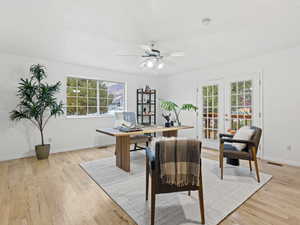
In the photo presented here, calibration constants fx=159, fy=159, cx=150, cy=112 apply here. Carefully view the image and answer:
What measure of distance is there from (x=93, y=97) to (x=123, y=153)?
2593mm

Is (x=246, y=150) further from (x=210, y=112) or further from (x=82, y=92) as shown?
(x=82, y=92)

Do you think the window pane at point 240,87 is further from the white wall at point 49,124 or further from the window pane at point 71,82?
the window pane at point 71,82

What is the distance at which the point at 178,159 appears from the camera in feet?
5.16

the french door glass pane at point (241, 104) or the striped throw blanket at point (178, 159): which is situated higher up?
the french door glass pane at point (241, 104)

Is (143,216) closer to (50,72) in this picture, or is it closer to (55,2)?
(55,2)

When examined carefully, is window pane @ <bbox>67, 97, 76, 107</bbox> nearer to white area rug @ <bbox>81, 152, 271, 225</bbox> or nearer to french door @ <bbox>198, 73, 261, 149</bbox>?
white area rug @ <bbox>81, 152, 271, 225</bbox>

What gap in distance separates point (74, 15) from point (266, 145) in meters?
4.54

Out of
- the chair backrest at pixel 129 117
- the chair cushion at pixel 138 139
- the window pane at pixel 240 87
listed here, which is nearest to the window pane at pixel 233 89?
the window pane at pixel 240 87

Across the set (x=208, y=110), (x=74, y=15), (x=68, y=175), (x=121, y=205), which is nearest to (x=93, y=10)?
(x=74, y=15)

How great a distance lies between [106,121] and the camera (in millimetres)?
5066

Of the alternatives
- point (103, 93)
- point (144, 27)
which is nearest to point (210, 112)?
point (144, 27)

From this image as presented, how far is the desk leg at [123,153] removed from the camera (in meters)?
2.96

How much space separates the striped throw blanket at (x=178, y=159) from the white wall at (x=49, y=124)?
3676mm

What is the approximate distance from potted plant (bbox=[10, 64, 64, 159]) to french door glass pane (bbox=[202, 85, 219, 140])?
405 centimetres
